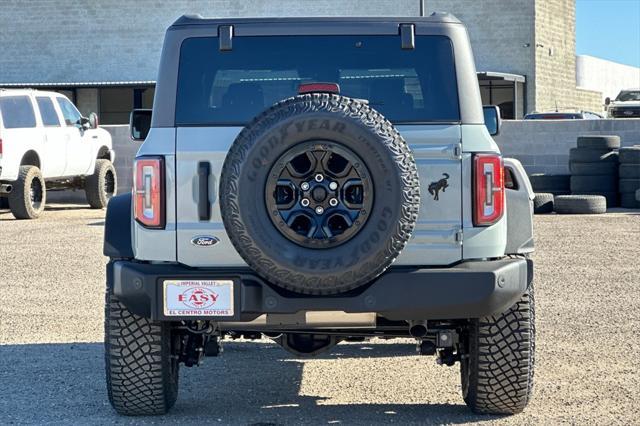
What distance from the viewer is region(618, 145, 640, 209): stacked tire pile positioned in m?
21.1

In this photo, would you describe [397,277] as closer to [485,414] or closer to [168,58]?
[485,414]

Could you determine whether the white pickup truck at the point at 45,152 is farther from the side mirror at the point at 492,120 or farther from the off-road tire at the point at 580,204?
the side mirror at the point at 492,120

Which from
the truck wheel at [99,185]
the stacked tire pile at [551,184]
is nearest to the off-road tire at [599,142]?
the stacked tire pile at [551,184]

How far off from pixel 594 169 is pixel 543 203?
5.07 ft

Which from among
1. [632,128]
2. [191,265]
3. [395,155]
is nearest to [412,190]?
[395,155]

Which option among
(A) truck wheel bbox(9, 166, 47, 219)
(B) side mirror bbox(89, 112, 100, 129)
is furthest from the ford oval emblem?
(B) side mirror bbox(89, 112, 100, 129)

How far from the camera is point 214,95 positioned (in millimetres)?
6059

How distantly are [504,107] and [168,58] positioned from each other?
1769 inches

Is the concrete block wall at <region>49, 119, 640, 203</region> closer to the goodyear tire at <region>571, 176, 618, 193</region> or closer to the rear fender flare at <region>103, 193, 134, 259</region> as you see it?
the goodyear tire at <region>571, 176, 618, 193</region>

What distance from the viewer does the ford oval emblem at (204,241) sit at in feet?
19.0

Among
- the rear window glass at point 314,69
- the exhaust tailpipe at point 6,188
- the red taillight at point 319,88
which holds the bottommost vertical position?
the exhaust tailpipe at point 6,188

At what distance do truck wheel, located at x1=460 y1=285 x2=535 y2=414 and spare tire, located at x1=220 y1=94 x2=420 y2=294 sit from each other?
90cm

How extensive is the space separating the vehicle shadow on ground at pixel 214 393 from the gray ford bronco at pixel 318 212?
0.83 ft

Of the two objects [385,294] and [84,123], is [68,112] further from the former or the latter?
[385,294]
